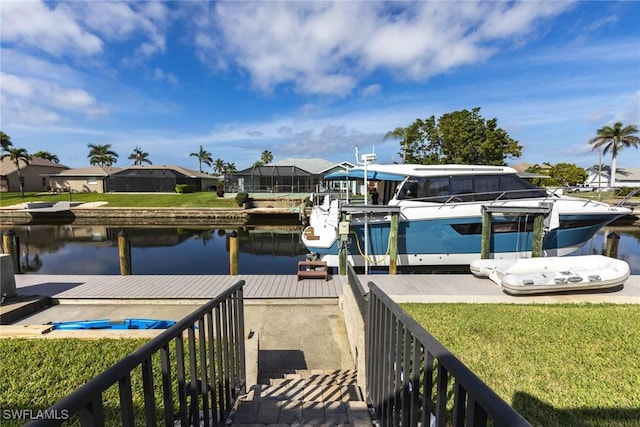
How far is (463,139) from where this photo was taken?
91.0ft

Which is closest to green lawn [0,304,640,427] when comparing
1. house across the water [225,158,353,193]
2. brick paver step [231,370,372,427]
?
brick paver step [231,370,372,427]

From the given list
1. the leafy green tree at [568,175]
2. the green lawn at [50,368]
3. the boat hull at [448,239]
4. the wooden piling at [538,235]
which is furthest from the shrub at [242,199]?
the leafy green tree at [568,175]

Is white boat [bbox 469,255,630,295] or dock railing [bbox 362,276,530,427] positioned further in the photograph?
white boat [bbox 469,255,630,295]

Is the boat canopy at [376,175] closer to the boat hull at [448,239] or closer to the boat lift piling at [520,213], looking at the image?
the boat hull at [448,239]

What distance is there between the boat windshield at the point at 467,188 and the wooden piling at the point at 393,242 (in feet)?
3.51

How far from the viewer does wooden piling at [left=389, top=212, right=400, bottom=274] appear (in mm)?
8930

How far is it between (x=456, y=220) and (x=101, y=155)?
72.2 m

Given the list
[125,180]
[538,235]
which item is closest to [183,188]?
[125,180]

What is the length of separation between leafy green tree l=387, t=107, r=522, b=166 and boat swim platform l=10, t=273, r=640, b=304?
2200 cm

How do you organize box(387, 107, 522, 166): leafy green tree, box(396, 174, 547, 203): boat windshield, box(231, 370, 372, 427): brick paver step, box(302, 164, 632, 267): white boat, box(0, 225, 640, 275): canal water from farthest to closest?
box(387, 107, 522, 166): leafy green tree
box(0, 225, 640, 275): canal water
box(396, 174, 547, 203): boat windshield
box(302, 164, 632, 267): white boat
box(231, 370, 372, 427): brick paver step

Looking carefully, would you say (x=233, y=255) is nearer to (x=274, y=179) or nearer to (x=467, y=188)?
(x=467, y=188)

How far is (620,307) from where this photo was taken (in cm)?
501

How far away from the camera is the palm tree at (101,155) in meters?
61.6

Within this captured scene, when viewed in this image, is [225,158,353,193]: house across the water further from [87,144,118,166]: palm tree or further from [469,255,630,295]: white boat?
[87,144,118,166]: palm tree
